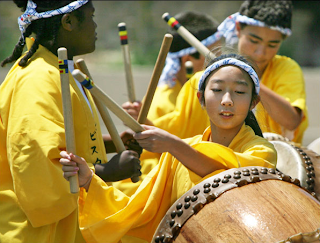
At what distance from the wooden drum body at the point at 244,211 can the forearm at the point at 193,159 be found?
0.16 meters

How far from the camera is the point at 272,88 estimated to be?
13.0 ft

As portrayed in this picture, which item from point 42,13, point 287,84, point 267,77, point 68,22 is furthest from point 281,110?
point 42,13

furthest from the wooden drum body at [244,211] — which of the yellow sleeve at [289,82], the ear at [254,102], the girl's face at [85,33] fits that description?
the yellow sleeve at [289,82]

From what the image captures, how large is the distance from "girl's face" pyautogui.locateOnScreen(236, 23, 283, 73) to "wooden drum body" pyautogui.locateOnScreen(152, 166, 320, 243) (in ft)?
5.87

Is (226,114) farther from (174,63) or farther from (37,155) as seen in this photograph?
(174,63)

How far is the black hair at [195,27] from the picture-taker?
13.5ft

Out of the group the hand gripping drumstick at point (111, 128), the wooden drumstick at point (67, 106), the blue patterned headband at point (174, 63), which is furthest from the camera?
the blue patterned headband at point (174, 63)

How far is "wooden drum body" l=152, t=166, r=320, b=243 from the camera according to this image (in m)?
1.88

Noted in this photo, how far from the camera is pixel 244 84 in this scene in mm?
2383

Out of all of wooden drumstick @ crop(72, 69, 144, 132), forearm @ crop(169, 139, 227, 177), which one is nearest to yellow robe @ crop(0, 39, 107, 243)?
wooden drumstick @ crop(72, 69, 144, 132)

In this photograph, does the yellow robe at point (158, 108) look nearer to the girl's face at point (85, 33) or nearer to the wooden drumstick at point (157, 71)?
the wooden drumstick at point (157, 71)

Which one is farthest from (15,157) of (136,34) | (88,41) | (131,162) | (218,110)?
(136,34)

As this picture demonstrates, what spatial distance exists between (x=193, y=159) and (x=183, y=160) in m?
0.04

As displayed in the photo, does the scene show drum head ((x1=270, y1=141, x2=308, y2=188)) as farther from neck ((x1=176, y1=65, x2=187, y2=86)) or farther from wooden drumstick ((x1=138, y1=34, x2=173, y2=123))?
neck ((x1=176, y1=65, x2=187, y2=86))
